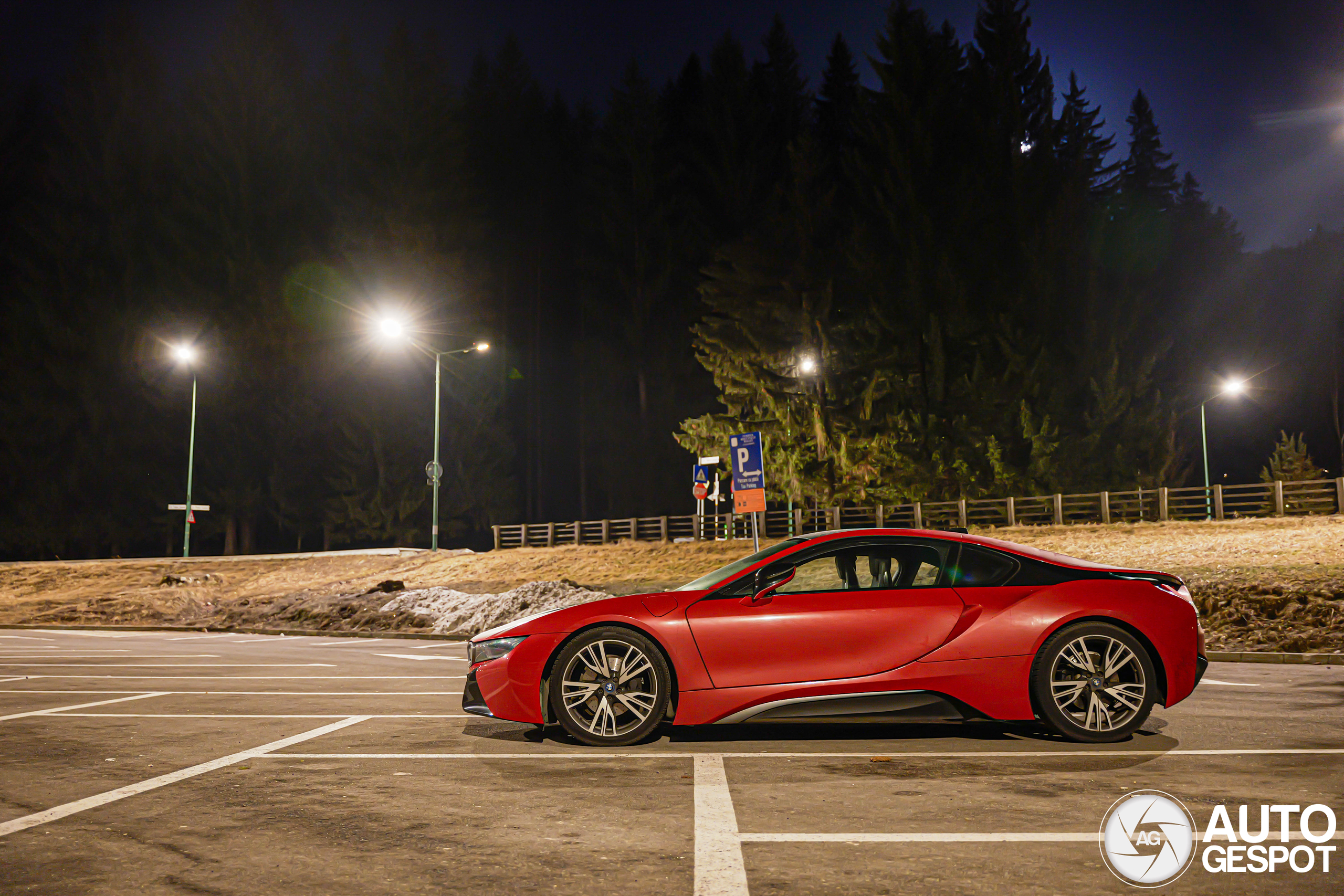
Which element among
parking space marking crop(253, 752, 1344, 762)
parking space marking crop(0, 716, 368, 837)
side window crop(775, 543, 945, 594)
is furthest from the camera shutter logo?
parking space marking crop(0, 716, 368, 837)

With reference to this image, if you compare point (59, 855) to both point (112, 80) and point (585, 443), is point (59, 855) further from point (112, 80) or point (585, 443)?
point (112, 80)

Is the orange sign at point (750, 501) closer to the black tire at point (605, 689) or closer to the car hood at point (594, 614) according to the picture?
the car hood at point (594, 614)

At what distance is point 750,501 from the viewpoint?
19.3m

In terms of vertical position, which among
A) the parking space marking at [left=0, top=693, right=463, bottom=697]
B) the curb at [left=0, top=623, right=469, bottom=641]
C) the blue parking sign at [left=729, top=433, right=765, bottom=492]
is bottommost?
the curb at [left=0, top=623, right=469, bottom=641]

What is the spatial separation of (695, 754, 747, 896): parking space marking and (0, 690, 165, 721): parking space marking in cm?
595

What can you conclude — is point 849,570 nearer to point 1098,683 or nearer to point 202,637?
point 1098,683

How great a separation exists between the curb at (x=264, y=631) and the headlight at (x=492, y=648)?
1245cm

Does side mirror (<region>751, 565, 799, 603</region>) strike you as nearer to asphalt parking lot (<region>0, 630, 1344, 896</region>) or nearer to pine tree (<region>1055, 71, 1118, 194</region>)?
asphalt parking lot (<region>0, 630, 1344, 896</region>)

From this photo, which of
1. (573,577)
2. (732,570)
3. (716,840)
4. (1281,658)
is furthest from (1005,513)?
(716,840)

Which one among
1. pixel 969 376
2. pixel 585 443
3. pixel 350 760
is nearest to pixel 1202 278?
pixel 969 376

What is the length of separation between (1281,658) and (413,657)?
11.5 meters

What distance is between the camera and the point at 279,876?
12.4ft

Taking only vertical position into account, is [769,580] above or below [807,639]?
above

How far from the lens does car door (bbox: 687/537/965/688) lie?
6324 millimetres
